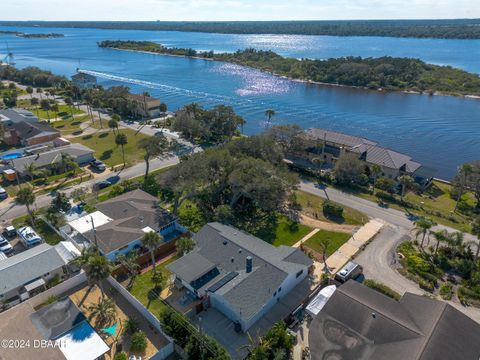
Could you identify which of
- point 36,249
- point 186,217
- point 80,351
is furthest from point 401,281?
point 36,249

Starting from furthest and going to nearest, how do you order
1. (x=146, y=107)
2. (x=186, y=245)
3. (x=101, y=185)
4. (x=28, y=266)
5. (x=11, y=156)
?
1. (x=146, y=107)
2. (x=11, y=156)
3. (x=101, y=185)
4. (x=186, y=245)
5. (x=28, y=266)

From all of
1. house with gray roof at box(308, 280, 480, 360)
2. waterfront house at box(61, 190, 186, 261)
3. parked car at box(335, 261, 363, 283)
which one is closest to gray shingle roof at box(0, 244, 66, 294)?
waterfront house at box(61, 190, 186, 261)

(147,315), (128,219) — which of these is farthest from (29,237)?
(147,315)

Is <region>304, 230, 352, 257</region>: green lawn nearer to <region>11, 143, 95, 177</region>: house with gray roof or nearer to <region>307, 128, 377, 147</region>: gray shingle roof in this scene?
<region>307, 128, 377, 147</region>: gray shingle roof

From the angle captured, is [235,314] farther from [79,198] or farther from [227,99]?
[227,99]

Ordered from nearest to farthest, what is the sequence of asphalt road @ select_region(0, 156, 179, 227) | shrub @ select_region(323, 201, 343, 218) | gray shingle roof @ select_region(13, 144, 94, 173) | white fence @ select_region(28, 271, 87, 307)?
white fence @ select_region(28, 271, 87, 307)
asphalt road @ select_region(0, 156, 179, 227)
shrub @ select_region(323, 201, 343, 218)
gray shingle roof @ select_region(13, 144, 94, 173)

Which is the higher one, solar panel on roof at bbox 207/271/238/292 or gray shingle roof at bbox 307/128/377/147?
gray shingle roof at bbox 307/128/377/147

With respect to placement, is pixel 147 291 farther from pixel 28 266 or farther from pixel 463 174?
pixel 463 174
